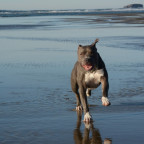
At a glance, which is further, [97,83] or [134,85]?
[134,85]

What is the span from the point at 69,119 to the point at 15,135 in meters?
1.29

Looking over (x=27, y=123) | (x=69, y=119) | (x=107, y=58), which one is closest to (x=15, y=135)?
(x=27, y=123)

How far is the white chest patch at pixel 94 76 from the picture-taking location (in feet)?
23.7

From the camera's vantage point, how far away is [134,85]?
10.0 m

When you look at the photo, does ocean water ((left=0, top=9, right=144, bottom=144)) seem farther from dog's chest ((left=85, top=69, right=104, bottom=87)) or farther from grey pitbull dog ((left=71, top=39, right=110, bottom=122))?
dog's chest ((left=85, top=69, right=104, bottom=87))

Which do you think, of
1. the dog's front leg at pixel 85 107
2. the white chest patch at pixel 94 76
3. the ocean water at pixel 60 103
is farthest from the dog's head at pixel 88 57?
the ocean water at pixel 60 103

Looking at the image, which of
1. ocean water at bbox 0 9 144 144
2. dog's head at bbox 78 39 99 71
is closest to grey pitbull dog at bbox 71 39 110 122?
dog's head at bbox 78 39 99 71

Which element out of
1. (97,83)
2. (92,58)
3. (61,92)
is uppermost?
(92,58)

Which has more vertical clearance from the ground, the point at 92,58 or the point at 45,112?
the point at 92,58

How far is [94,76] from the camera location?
7.26 metres

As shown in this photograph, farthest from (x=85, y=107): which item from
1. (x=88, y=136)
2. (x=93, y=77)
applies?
(x=88, y=136)

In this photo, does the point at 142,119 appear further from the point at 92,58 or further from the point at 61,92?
the point at 61,92

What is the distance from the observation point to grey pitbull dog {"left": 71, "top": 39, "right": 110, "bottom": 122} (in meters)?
6.96

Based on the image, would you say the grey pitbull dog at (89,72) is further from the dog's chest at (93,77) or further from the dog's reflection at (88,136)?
the dog's reflection at (88,136)
